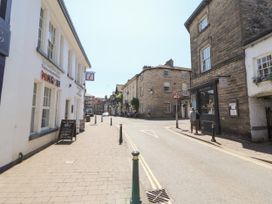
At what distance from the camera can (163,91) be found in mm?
35000

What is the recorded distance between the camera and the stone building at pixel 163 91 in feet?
112

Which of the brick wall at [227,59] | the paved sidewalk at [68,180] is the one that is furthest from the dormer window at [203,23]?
the paved sidewalk at [68,180]

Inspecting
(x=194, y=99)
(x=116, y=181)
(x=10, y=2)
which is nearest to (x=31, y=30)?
(x=10, y=2)

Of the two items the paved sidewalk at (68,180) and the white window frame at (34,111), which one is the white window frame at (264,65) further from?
the white window frame at (34,111)

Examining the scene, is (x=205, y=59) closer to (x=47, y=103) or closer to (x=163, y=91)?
(x=47, y=103)

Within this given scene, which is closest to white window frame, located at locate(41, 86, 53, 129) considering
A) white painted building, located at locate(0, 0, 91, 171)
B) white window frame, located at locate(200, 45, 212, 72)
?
white painted building, located at locate(0, 0, 91, 171)

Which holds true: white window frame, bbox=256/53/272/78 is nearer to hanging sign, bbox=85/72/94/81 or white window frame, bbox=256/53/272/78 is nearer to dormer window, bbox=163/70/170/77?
hanging sign, bbox=85/72/94/81

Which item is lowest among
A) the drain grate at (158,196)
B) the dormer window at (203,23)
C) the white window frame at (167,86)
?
the drain grate at (158,196)

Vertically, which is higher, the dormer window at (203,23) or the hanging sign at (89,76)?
the dormer window at (203,23)

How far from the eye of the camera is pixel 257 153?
302 inches

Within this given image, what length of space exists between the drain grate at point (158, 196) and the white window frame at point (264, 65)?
8.61 metres

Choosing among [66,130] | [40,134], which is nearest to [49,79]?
[40,134]

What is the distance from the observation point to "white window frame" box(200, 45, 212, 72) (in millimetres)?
14555

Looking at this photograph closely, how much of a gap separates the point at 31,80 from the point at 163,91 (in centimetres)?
2988
